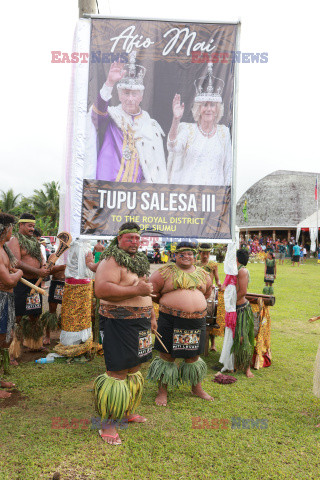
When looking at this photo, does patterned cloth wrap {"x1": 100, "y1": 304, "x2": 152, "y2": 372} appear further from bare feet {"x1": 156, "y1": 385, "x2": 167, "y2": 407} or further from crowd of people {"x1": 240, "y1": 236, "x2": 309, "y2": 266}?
crowd of people {"x1": 240, "y1": 236, "x2": 309, "y2": 266}

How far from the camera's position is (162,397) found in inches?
151

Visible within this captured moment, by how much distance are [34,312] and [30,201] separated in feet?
127

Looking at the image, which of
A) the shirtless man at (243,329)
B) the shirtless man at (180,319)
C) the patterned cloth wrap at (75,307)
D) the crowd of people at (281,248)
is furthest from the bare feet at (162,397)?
the crowd of people at (281,248)

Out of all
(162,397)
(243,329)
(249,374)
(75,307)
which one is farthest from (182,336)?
(75,307)

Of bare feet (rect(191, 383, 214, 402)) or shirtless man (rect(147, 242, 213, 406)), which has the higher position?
shirtless man (rect(147, 242, 213, 406))

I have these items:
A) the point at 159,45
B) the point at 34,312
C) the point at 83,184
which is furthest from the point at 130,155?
the point at 34,312

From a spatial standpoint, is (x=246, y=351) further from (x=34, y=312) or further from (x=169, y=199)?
(x=34, y=312)

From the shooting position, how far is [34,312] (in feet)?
17.1

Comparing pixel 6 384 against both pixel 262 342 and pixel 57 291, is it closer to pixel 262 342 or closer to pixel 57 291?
pixel 57 291

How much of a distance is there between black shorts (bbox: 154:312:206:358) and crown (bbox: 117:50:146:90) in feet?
9.43

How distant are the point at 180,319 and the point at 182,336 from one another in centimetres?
19

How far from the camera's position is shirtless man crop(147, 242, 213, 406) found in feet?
12.4

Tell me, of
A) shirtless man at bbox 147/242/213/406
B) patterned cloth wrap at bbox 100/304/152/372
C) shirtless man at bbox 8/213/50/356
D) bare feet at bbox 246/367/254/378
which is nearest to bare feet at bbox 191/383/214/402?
shirtless man at bbox 147/242/213/406

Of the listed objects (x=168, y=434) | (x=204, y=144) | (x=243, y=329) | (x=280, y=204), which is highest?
(x=280, y=204)
